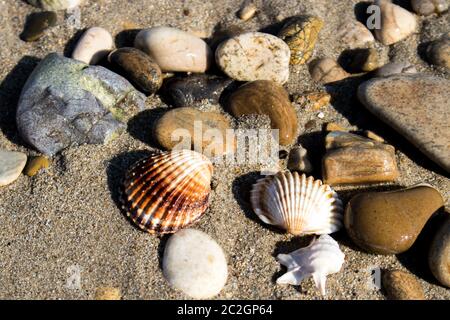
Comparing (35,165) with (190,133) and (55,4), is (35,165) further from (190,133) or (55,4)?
(55,4)

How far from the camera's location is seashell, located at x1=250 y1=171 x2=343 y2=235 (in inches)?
139

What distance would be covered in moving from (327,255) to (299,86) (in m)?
1.63

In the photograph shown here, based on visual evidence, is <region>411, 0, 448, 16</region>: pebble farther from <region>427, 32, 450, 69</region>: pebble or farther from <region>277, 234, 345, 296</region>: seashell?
<region>277, 234, 345, 296</region>: seashell

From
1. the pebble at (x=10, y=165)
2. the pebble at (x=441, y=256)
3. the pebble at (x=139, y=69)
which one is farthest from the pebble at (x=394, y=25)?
the pebble at (x=10, y=165)

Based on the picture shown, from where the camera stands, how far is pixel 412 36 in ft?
15.3

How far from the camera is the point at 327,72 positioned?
14.5ft

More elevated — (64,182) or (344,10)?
(344,10)

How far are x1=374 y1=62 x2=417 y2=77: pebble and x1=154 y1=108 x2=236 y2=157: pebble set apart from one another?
4.89 ft

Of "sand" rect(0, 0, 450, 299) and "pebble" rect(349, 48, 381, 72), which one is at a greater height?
"pebble" rect(349, 48, 381, 72)

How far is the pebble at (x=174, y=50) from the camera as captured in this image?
4.28 meters

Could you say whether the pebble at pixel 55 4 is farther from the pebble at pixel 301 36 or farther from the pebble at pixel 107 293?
the pebble at pixel 107 293

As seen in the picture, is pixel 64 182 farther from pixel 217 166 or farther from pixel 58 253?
pixel 217 166

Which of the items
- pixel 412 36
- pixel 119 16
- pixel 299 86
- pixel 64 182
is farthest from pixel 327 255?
pixel 119 16

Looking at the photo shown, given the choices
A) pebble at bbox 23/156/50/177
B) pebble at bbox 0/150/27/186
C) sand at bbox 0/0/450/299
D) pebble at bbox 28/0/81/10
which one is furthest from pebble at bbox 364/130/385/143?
pebble at bbox 28/0/81/10
